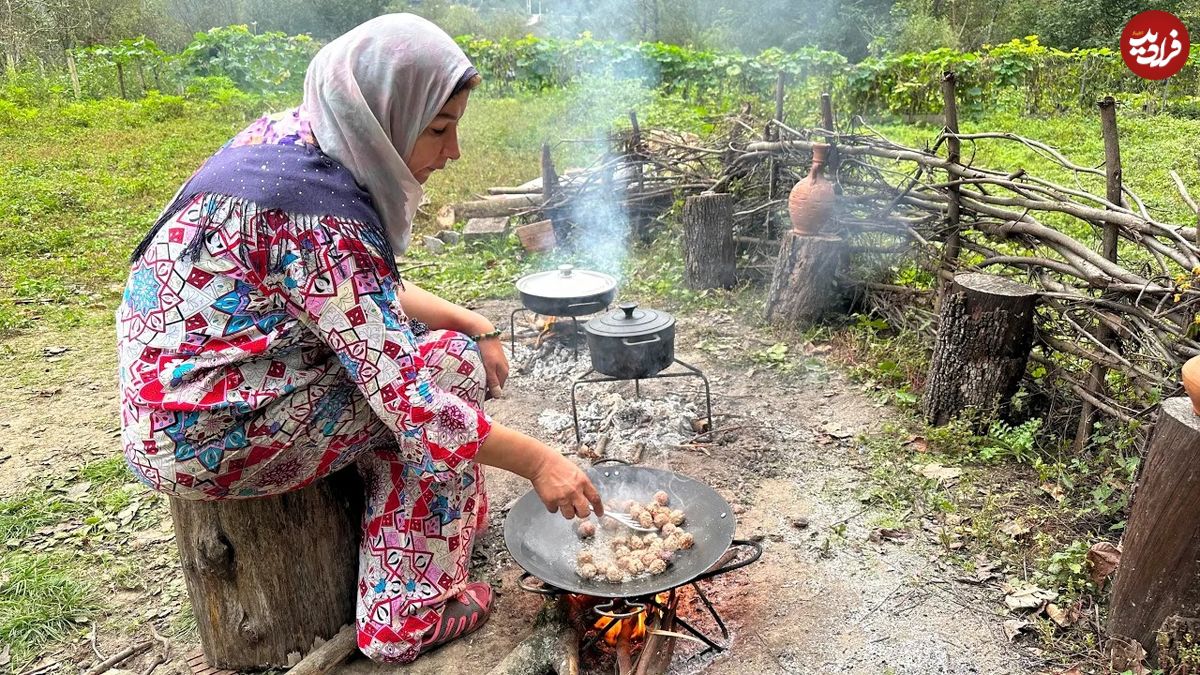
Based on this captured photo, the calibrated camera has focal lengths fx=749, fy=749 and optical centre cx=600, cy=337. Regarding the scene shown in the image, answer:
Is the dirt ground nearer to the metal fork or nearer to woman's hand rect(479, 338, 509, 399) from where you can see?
the metal fork

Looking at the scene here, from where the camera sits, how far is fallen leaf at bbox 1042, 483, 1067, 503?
310cm

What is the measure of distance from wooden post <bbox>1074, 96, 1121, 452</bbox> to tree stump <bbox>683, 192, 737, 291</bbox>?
2.75m

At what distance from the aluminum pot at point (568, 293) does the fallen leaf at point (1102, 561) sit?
2.58m

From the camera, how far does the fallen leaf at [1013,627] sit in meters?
2.45

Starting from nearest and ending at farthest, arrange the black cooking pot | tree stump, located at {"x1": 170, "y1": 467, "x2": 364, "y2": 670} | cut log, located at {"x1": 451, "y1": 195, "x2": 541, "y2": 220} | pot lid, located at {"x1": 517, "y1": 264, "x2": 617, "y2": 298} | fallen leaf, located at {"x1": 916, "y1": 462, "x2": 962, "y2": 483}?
1. tree stump, located at {"x1": 170, "y1": 467, "x2": 364, "y2": 670}
2. fallen leaf, located at {"x1": 916, "y1": 462, "x2": 962, "y2": 483}
3. the black cooking pot
4. pot lid, located at {"x1": 517, "y1": 264, "x2": 617, "y2": 298}
5. cut log, located at {"x1": 451, "y1": 195, "x2": 541, "y2": 220}

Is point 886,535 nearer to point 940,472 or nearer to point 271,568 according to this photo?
point 940,472

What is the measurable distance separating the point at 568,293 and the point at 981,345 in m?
2.12

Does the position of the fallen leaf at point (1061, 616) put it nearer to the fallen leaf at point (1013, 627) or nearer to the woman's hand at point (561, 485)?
the fallen leaf at point (1013, 627)

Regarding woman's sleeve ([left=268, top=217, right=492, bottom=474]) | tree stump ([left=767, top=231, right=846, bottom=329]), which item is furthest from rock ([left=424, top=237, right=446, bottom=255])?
woman's sleeve ([left=268, top=217, right=492, bottom=474])

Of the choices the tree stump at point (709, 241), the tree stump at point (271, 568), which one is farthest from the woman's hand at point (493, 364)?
the tree stump at point (709, 241)

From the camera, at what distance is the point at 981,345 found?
11.7 ft

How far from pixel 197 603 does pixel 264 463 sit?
0.67 metres

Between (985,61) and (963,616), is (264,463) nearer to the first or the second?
(963,616)

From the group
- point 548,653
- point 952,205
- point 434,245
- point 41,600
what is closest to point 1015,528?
point 548,653
